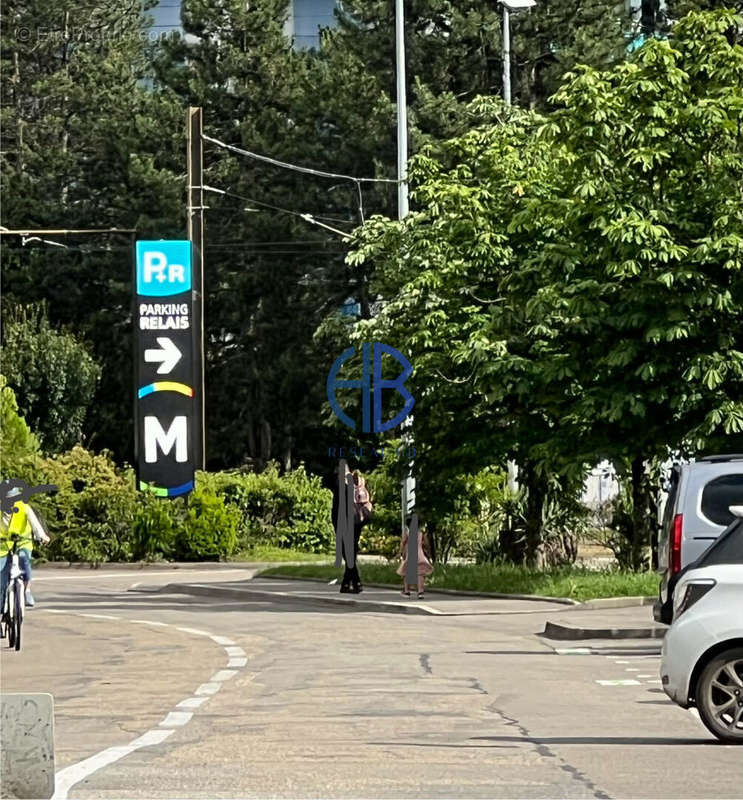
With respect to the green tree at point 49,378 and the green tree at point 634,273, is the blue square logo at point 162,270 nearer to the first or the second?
the green tree at point 634,273

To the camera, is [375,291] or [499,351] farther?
[375,291]

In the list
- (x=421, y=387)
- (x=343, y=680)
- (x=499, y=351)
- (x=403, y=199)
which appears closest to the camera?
(x=343, y=680)

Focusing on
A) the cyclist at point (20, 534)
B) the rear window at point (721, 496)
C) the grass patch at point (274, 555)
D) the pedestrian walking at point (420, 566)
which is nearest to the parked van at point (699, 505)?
the rear window at point (721, 496)

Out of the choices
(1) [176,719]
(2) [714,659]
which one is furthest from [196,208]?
(2) [714,659]

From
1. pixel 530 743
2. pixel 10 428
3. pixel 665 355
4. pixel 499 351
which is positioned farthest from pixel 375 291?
pixel 530 743

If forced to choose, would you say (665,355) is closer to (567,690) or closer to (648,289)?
(648,289)

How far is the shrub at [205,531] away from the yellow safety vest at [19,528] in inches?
909

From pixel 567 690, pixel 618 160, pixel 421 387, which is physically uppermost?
pixel 618 160

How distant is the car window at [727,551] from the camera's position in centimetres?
1333

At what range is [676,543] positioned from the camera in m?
21.4

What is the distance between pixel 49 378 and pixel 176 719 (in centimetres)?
5237

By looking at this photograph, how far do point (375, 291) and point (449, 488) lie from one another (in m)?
3.73

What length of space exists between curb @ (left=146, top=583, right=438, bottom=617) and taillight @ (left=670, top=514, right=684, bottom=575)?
6.61 metres

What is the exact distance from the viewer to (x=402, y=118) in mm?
42781
